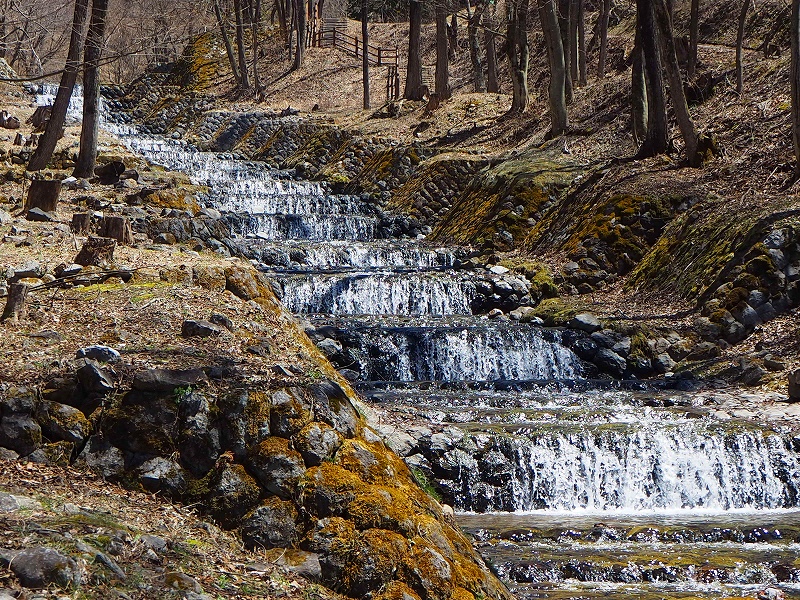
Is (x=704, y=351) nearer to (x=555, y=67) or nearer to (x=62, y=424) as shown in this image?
(x=62, y=424)

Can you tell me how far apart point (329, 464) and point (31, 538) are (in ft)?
6.32

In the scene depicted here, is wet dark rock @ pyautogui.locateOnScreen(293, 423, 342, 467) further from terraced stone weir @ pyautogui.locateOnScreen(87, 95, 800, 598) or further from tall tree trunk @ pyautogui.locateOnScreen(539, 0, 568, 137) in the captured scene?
tall tree trunk @ pyautogui.locateOnScreen(539, 0, 568, 137)

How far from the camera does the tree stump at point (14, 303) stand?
289 inches

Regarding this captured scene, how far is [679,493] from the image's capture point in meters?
10.4

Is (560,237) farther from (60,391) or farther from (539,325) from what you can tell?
(60,391)

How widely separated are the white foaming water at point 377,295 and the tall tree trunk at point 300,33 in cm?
2541

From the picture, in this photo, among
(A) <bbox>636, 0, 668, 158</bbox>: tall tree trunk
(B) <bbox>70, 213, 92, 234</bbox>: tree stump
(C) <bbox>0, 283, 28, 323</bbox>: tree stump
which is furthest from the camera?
Result: (A) <bbox>636, 0, 668, 158</bbox>: tall tree trunk

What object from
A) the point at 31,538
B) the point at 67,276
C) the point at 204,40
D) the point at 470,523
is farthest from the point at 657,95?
the point at 204,40

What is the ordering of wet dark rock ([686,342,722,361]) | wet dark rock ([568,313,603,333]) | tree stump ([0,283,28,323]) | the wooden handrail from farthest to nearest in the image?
the wooden handrail, wet dark rock ([568,313,603,333]), wet dark rock ([686,342,722,361]), tree stump ([0,283,28,323])

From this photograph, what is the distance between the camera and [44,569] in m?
3.90

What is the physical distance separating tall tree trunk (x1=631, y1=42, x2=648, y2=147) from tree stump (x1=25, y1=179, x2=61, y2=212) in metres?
12.8

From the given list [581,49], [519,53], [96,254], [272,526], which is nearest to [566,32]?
[581,49]

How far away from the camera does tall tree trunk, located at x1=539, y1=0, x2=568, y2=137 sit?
76.3 feet

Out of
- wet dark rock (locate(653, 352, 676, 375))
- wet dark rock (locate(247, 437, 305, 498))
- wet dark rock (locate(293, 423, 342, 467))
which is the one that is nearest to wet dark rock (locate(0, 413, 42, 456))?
wet dark rock (locate(247, 437, 305, 498))
